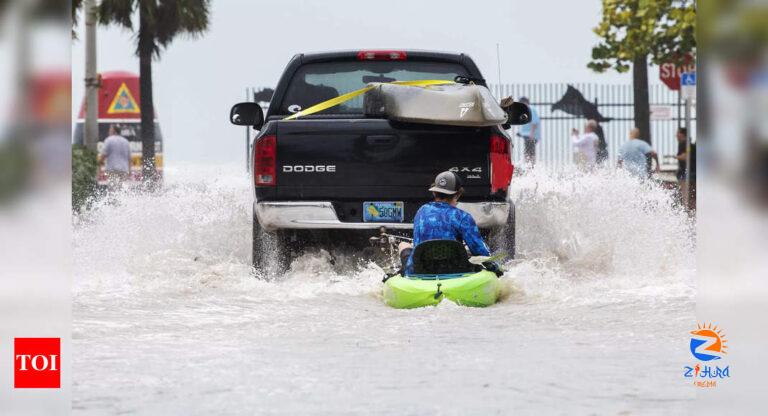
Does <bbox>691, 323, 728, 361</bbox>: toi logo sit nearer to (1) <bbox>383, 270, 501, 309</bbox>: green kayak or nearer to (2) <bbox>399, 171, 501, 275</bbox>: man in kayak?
(1) <bbox>383, 270, 501, 309</bbox>: green kayak

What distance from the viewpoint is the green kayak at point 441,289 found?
33.9 ft

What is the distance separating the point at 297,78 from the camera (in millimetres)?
11812

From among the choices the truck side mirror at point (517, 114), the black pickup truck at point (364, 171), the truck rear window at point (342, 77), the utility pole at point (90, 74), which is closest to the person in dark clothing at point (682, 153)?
the utility pole at point (90, 74)

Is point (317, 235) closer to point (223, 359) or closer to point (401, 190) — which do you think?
point (401, 190)

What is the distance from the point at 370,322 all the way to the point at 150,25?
25.5 meters

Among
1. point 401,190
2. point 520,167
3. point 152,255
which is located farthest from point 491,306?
point 520,167

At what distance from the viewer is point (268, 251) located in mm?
11719

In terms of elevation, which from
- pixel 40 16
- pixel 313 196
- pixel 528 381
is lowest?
pixel 528 381

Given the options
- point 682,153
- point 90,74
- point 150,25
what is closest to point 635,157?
point 682,153

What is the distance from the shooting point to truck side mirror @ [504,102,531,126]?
12203 millimetres

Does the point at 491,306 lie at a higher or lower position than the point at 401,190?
lower

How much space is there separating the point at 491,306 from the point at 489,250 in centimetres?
106

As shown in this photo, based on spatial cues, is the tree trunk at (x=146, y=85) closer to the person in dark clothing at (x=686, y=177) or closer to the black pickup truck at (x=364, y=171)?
the person in dark clothing at (x=686, y=177)

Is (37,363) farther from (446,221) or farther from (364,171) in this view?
(364,171)
